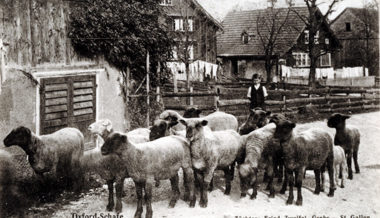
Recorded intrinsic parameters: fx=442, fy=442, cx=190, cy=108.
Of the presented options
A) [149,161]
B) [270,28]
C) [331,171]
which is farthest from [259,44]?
[149,161]

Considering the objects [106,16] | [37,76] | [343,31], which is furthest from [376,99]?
[343,31]

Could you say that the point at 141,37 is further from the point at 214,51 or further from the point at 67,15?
the point at 214,51

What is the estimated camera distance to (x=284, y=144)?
25.5ft

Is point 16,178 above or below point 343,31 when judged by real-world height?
below

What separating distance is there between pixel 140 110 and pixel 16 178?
5.18 metres

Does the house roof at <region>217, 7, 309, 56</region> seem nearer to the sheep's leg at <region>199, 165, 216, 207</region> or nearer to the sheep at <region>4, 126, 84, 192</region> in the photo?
the sheep at <region>4, 126, 84, 192</region>

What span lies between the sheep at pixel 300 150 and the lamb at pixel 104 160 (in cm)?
279

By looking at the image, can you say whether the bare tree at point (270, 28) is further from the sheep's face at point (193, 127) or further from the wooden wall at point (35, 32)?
the sheep's face at point (193, 127)

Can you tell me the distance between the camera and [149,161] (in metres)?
6.92

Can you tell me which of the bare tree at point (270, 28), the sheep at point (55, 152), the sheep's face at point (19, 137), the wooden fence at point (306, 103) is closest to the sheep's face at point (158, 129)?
the sheep at point (55, 152)

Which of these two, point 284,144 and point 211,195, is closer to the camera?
point 284,144

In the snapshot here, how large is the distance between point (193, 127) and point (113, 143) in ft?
4.94

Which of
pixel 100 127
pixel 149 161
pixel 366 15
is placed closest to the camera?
pixel 149 161

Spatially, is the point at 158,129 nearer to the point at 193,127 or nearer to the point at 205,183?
the point at 193,127
